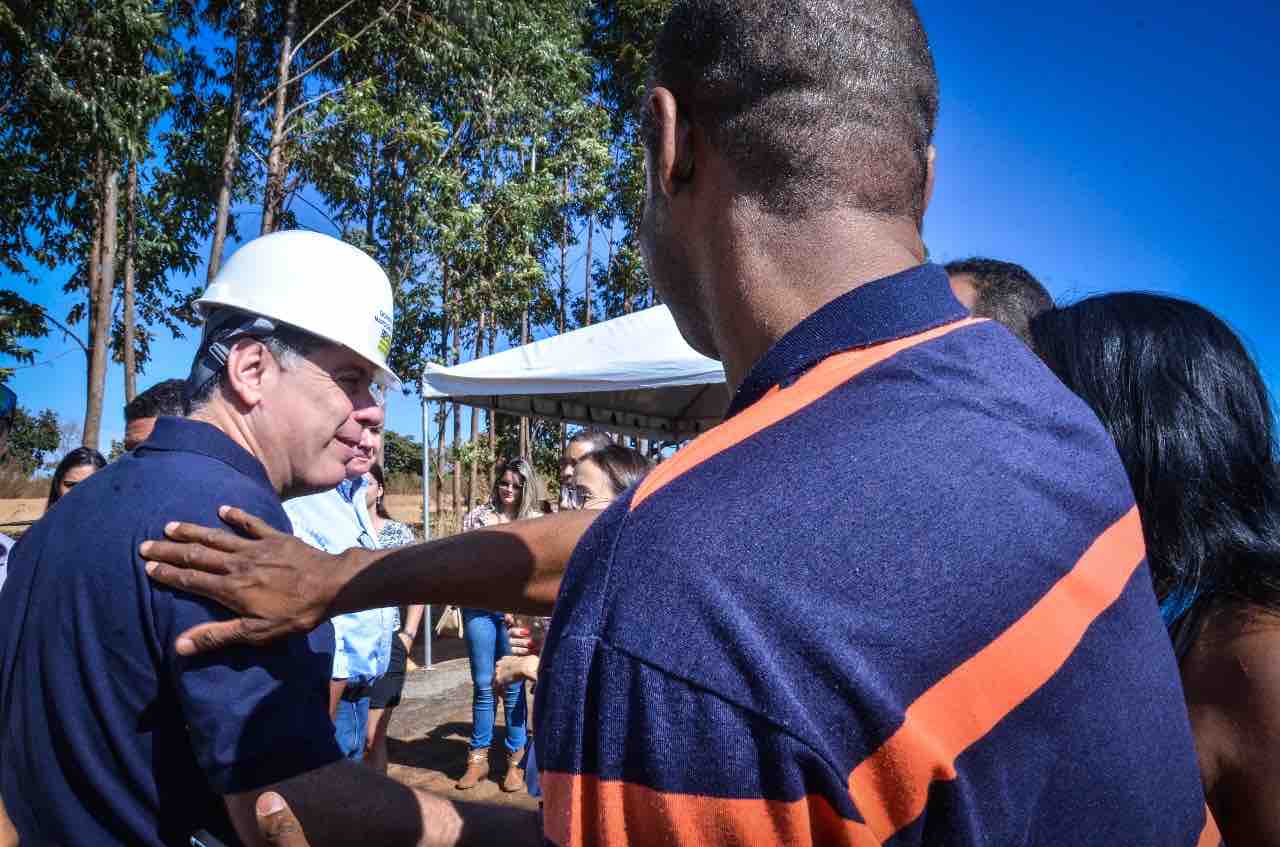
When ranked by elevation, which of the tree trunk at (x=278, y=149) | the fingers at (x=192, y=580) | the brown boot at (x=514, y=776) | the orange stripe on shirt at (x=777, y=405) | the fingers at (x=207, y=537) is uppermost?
the tree trunk at (x=278, y=149)

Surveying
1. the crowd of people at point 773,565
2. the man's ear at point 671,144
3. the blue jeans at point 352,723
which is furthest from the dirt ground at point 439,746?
the man's ear at point 671,144

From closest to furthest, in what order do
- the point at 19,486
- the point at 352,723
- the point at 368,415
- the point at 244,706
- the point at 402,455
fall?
the point at 244,706 < the point at 368,415 < the point at 352,723 < the point at 19,486 < the point at 402,455

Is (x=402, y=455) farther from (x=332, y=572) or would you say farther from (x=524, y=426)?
(x=332, y=572)

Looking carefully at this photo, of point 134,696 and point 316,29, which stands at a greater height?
point 316,29

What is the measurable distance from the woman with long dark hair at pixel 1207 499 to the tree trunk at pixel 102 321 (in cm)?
1283

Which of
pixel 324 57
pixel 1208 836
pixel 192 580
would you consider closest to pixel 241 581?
pixel 192 580

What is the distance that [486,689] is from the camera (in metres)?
5.77

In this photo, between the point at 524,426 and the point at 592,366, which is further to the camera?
the point at 524,426

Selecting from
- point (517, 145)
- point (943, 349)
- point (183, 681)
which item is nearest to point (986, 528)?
point (943, 349)

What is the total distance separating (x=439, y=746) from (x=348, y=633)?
12.1ft

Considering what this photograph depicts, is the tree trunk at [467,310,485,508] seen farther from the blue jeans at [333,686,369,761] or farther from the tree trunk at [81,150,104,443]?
the blue jeans at [333,686,369,761]

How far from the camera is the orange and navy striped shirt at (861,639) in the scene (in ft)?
1.98

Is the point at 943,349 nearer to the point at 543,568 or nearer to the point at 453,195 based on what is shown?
the point at 543,568

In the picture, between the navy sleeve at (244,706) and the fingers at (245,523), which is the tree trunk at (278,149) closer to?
the fingers at (245,523)
